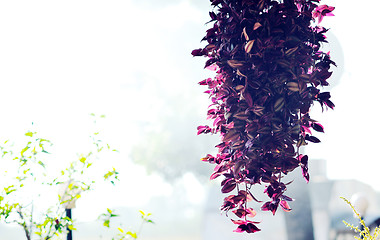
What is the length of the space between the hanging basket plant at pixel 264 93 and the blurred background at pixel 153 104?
0.29 m

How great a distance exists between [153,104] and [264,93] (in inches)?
620

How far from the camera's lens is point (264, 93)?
1411 millimetres

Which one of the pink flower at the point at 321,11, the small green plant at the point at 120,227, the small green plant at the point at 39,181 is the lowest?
the small green plant at the point at 120,227

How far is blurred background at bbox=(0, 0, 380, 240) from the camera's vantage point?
4949 mm

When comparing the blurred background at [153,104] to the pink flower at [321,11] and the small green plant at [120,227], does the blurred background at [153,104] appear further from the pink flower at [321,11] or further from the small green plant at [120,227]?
the pink flower at [321,11]

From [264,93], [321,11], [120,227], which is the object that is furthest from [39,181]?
[321,11]

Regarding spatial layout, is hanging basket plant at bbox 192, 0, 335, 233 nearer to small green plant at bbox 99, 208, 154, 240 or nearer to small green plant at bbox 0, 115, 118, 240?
small green plant at bbox 99, 208, 154, 240

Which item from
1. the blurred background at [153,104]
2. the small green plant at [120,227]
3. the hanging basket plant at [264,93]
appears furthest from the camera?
the blurred background at [153,104]

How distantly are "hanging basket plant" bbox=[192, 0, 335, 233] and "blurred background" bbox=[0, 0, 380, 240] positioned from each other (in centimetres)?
29

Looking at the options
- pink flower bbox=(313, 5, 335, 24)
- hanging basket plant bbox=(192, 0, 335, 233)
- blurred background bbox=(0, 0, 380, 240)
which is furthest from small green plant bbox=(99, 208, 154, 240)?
pink flower bbox=(313, 5, 335, 24)

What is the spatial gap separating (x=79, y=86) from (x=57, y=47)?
2.07 m

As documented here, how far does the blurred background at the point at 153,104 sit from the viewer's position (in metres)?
4.95

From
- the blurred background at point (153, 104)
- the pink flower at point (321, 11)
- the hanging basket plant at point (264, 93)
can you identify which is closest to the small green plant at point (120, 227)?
the blurred background at point (153, 104)

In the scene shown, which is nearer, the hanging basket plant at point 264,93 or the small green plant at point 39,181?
the hanging basket plant at point 264,93
